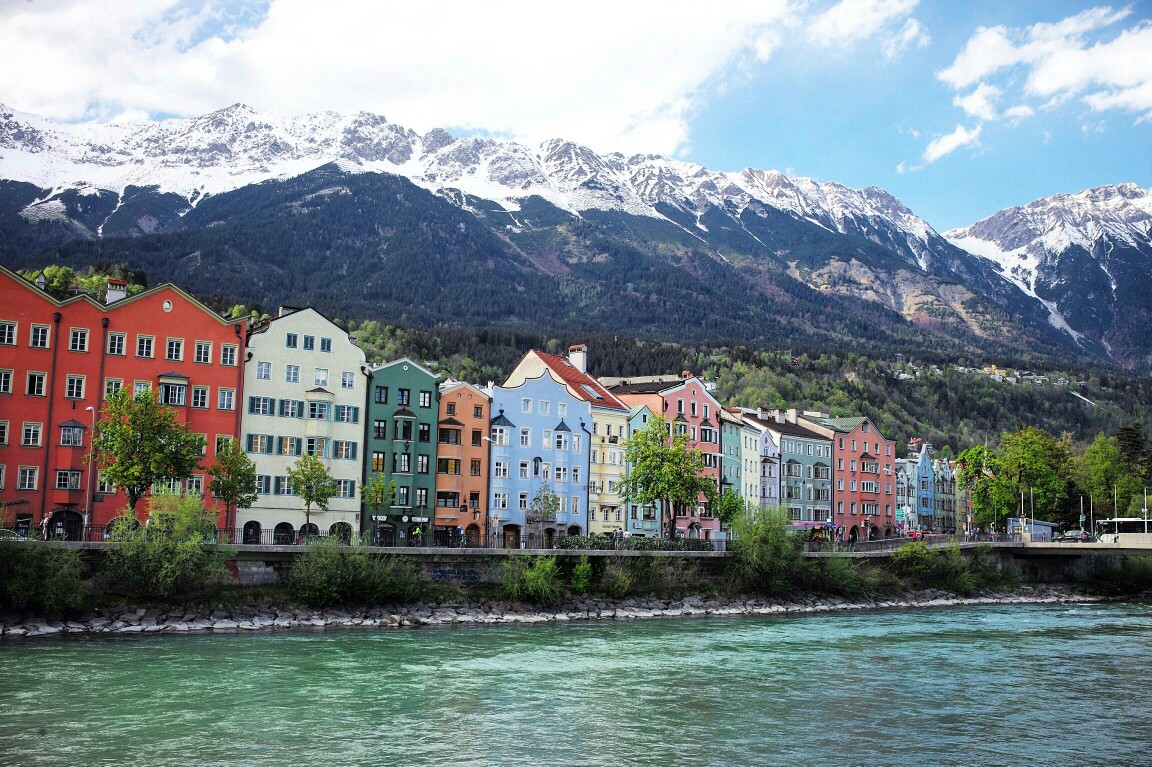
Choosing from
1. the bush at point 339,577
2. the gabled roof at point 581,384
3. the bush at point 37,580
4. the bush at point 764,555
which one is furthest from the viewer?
the gabled roof at point 581,384

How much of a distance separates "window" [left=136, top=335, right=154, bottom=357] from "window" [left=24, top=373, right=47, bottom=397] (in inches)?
235

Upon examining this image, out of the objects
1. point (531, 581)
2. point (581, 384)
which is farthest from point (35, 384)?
point (581, 384)

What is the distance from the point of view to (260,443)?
7656cm

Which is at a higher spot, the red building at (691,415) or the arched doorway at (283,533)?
the red building at (691,415)

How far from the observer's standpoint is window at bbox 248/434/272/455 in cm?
7619

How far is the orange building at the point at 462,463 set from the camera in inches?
3305

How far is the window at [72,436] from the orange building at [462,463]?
2560cm

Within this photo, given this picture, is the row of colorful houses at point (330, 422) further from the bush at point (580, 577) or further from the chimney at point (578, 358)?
Answer: the bush at point (580, 577)

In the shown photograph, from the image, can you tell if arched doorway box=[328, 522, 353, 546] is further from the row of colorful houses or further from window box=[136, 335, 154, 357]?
window box=[136, 335, 154, 357]

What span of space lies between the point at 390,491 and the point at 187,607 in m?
23.6

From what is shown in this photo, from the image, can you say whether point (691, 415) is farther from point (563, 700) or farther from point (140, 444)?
point (563, 700)

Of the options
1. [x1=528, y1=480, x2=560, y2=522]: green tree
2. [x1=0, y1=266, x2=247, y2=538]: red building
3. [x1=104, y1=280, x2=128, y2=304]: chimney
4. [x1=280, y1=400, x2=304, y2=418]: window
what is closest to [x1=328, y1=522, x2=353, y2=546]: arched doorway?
[x1=0, y1=266, x2=247, y2=538]: red building

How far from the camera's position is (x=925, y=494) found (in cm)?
15725

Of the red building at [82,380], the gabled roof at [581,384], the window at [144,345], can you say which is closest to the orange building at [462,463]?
the gabled roof at [581,384]
